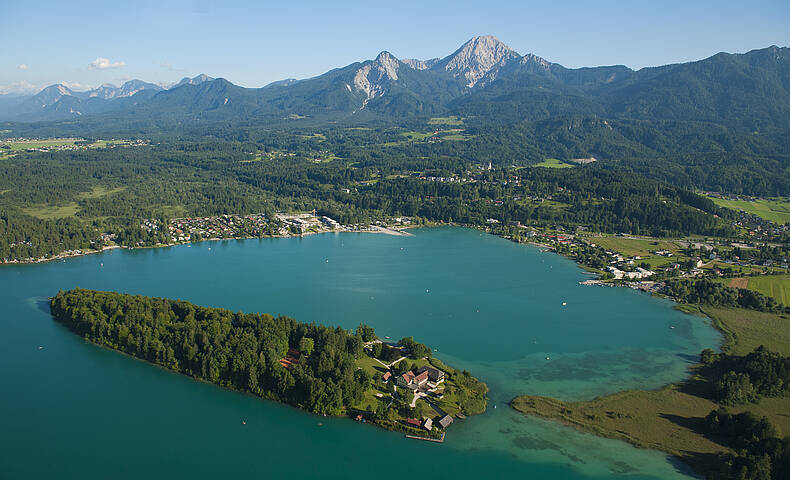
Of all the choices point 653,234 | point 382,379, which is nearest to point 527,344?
point 382,379

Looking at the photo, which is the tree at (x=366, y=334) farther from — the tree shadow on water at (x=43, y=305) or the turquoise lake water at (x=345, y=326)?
the tree shadow on water at (x=43, y=305)

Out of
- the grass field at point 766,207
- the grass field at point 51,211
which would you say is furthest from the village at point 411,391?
the grass field at point 766,207

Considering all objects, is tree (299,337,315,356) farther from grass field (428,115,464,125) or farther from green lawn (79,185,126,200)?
grass field (428,115,464,125)

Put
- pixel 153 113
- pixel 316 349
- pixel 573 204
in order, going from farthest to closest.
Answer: pixel 153 113
pixel 573 204
pixel 316 349

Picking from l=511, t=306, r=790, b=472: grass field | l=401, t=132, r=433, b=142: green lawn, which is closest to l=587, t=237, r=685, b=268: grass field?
l=511, t=306, r=790, b=472: grass field

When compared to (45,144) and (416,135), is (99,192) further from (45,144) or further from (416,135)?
(416,135)

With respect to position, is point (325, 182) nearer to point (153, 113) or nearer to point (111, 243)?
point (111, 243)

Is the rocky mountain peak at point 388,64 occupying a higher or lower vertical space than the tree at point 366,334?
higher

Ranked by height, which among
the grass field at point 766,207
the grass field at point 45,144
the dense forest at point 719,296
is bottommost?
the dense forest at point 719,296
